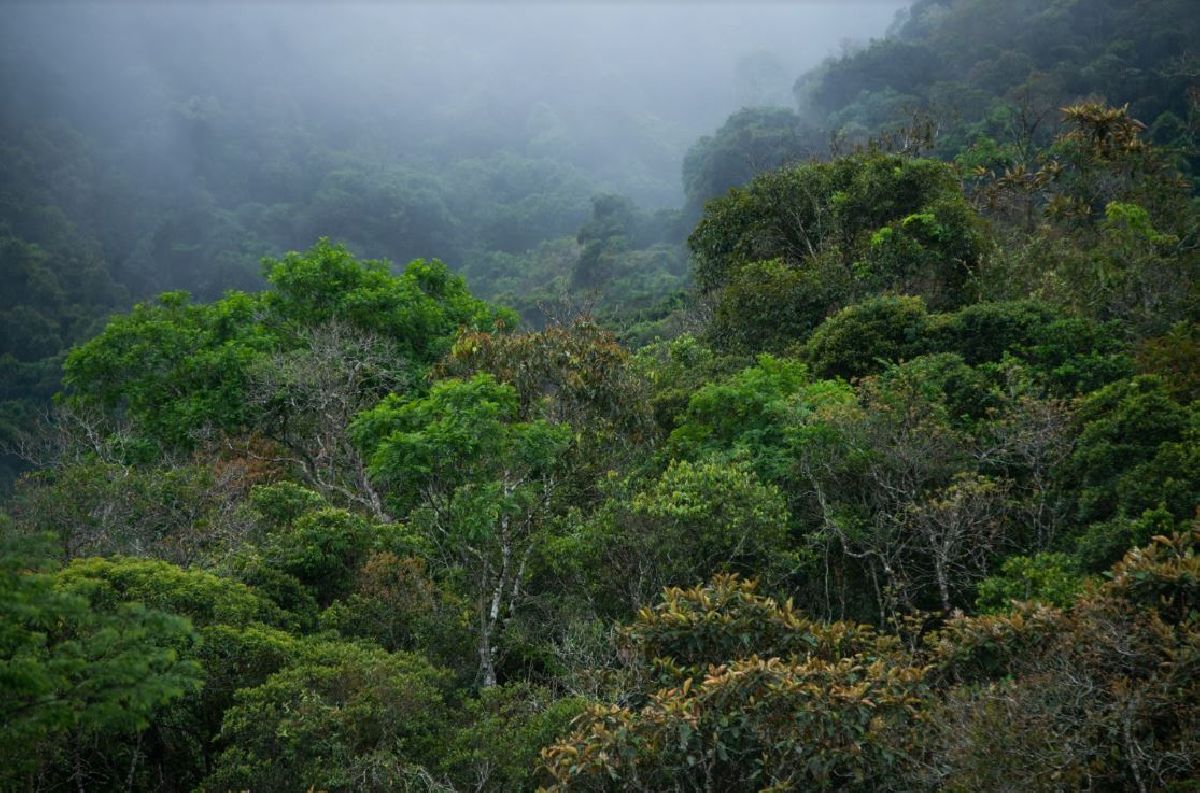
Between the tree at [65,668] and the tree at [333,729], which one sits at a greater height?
the tree at [65,668]

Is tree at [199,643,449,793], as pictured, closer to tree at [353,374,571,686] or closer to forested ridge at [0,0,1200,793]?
forested ridge at [0,0,1200,793]

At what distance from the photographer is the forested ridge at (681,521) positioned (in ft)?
18.8

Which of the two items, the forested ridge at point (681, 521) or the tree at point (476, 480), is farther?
the tree at point (476, 480)

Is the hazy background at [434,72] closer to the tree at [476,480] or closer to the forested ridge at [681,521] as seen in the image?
the forested ridge at [681,521]

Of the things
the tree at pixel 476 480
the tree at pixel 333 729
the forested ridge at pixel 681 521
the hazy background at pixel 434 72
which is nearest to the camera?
the forested ridge at pixel 681 521

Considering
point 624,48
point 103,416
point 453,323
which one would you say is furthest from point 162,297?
point 624,48

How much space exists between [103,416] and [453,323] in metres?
7.45

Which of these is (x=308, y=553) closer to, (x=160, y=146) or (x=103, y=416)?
(x=103, y=416)

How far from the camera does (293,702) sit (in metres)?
7.57

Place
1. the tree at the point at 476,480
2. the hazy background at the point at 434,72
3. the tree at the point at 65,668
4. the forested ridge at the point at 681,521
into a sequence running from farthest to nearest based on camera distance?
the hazy background at the point at 434,72
the tree at the point at 476,480
the forested ridge at the point at 681,521
the tree at the point at 65,668

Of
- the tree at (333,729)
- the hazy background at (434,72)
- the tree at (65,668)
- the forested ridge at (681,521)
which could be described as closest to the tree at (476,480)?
the forested ridge at (681,521)

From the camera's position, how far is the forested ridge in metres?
5.74

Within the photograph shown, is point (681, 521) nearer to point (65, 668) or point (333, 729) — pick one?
point (333, 729)

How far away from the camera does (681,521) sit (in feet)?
32.0
